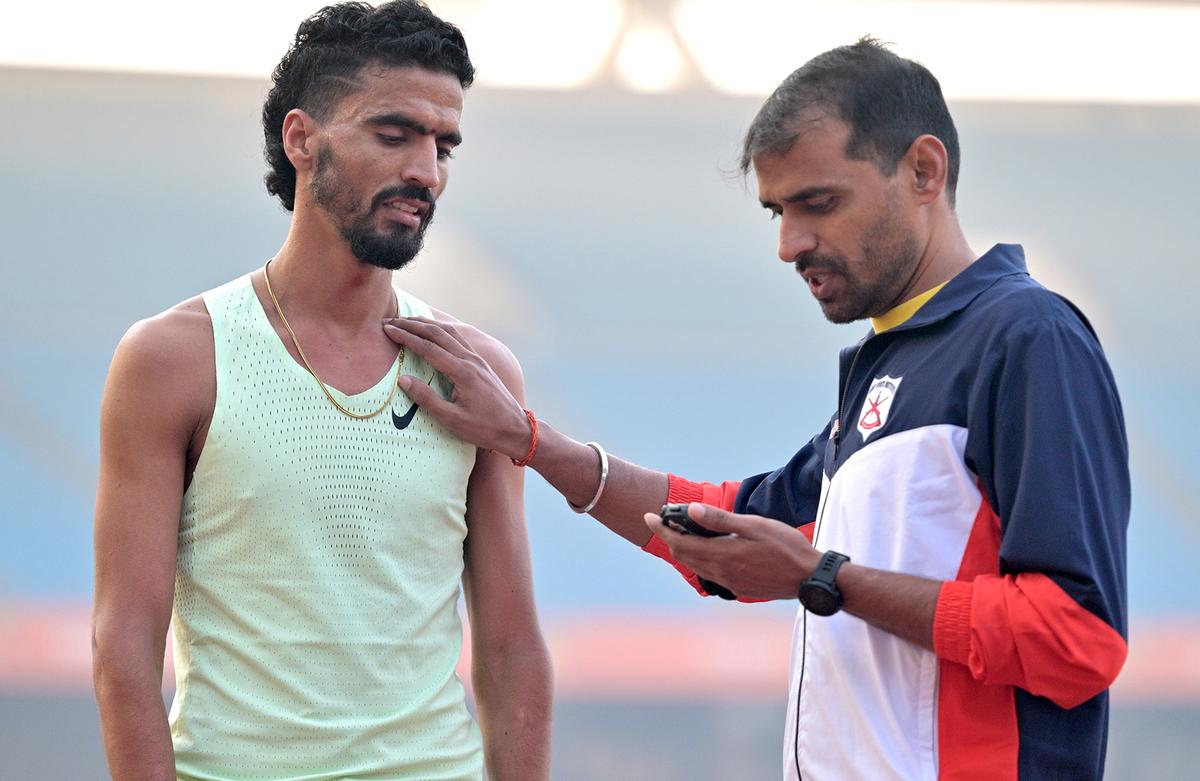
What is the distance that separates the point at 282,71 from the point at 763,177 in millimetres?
757

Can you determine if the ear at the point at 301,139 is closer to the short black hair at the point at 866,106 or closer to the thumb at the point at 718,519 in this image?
the short black hair at the point at 866,106

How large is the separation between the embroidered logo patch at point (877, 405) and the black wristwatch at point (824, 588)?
0.65ft

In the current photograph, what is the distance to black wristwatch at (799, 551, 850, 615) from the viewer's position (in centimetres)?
155

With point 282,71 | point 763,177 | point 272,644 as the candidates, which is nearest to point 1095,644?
point 763,177

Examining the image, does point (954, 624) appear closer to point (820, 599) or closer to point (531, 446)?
point (820, 599)

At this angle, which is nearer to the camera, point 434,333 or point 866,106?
point 866,106

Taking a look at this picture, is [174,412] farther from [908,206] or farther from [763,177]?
[908,206]

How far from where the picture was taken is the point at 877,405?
1.70 meters

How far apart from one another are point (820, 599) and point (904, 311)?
1.40 ft

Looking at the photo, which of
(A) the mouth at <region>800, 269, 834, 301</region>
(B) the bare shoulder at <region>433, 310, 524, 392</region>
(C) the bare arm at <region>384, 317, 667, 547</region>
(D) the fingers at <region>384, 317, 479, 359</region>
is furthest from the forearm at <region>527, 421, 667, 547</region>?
(A) the mouth at <region>800, 269, 834, 301</region>

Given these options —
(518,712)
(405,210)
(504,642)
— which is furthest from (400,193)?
(518,712)

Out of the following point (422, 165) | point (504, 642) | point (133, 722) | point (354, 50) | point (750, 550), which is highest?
point (354, 50)

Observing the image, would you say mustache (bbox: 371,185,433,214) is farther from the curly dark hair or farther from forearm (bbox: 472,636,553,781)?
forearm (bbox: 472,636,553,781)

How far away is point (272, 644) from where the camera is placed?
1725mm
